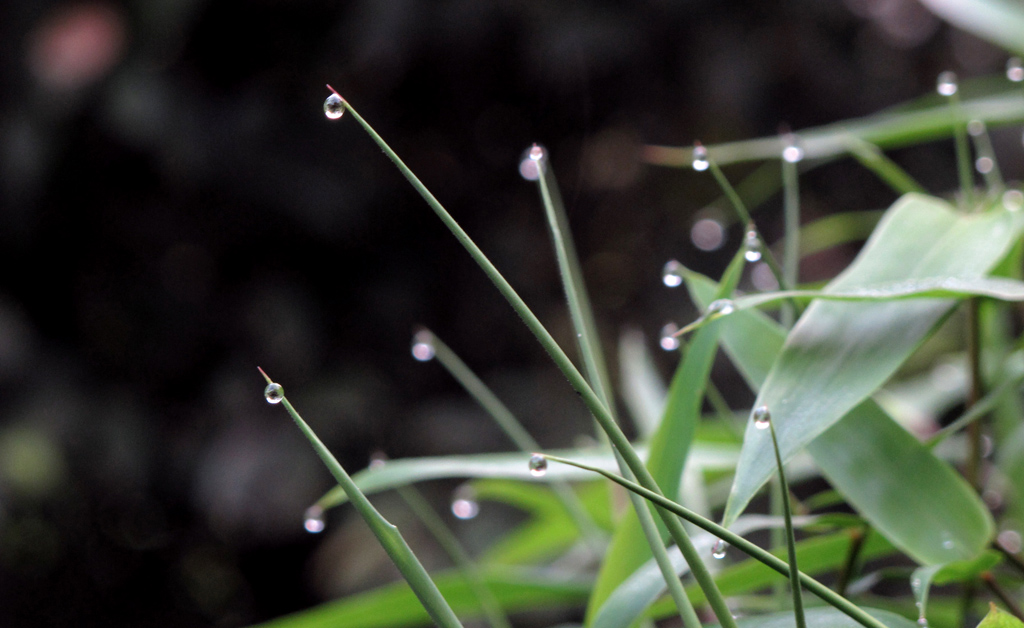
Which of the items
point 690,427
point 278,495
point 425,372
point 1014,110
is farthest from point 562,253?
point 425,372

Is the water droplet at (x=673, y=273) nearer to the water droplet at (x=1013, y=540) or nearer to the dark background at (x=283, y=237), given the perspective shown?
the water droplet at (x=1013, y=540)

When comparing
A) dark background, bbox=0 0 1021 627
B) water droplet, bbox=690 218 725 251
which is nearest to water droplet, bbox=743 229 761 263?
water droplet, bbox=690 218 725 251

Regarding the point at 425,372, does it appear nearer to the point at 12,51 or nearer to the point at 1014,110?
the point at 12,51

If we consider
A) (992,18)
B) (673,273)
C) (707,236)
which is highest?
(707,236)

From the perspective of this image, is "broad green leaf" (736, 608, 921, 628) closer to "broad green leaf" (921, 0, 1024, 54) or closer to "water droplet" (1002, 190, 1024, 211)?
"water droplet" (1002, 190, 1024, 211)

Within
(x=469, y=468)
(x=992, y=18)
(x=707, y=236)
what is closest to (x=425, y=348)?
(x=469, y=468)

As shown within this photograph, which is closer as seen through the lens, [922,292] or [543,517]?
[922,292]

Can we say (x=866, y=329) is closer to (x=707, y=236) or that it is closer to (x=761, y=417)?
(x=761, y=417)
